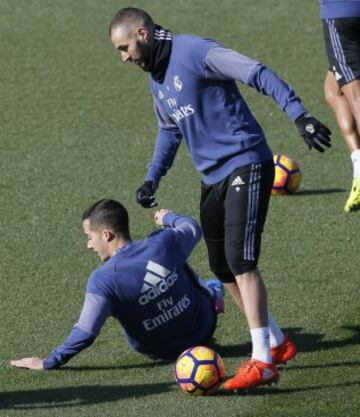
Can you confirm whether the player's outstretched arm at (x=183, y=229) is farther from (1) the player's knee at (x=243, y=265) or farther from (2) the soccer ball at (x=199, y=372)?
(2) the soccer ball at (x=199, y=372)

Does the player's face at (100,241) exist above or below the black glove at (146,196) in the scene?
below

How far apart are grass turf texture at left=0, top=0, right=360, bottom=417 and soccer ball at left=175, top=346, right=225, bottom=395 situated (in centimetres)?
11

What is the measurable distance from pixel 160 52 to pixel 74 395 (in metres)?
2.27

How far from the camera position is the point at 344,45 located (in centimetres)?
1107

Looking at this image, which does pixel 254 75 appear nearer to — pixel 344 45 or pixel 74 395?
pixel 74 395

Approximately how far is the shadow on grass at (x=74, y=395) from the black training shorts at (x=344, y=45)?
3.94 metres

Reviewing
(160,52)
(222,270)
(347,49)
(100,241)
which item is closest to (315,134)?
(160,52)

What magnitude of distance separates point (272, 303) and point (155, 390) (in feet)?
6.15

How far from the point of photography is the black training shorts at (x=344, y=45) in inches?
434

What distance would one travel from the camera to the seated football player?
842 cm

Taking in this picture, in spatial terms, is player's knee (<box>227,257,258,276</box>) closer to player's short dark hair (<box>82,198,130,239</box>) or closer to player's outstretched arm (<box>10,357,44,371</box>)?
player's short dark hair (<box>82,198,130,239</box>)

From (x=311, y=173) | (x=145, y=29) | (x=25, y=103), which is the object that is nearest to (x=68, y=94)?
(x=25, y=103)

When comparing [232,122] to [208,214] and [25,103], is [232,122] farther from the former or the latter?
[25,103]

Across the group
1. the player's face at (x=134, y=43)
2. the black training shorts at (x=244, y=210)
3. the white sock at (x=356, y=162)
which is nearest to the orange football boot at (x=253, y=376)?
the black training shorts at (x=244, y=210)
